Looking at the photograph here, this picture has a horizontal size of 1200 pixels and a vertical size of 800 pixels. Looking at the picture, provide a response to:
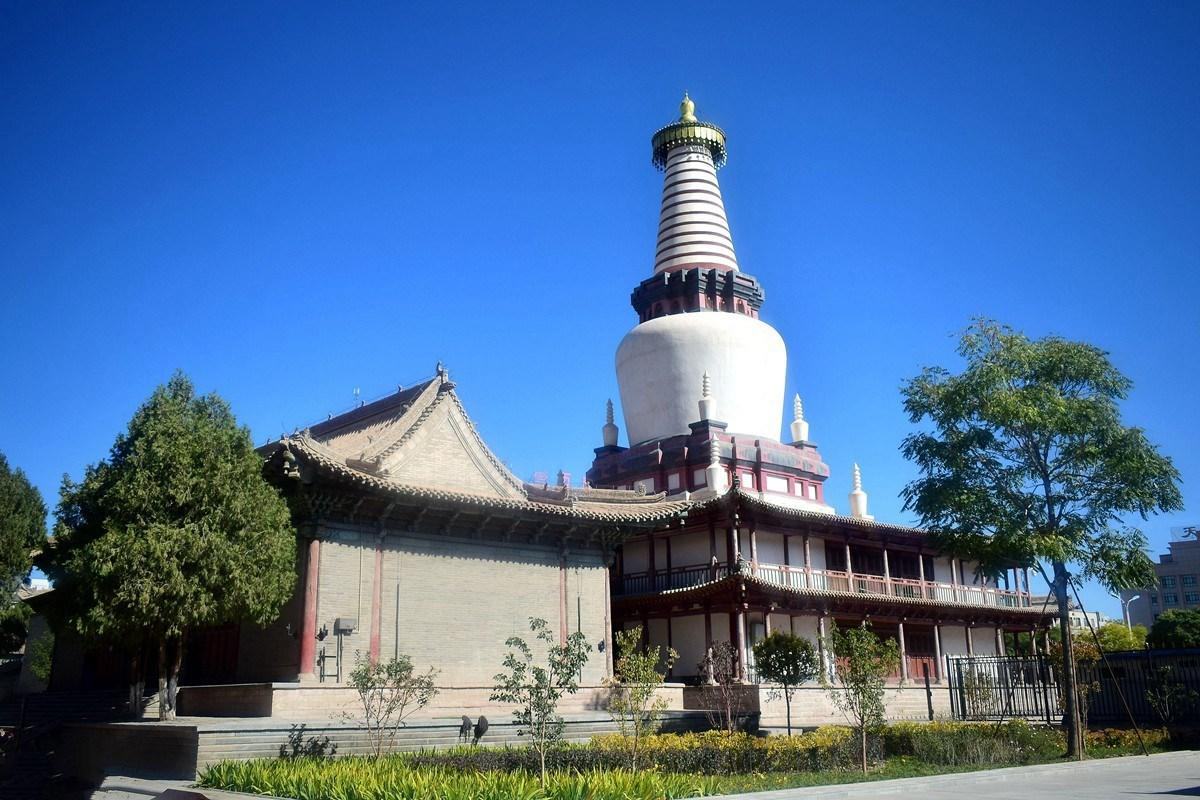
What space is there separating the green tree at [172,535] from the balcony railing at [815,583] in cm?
1622

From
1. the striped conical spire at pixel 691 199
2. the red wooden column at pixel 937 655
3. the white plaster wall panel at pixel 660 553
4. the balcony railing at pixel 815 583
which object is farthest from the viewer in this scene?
the striped conical spire at pixel 691 199

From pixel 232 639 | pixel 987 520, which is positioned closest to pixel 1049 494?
pixel 987 520

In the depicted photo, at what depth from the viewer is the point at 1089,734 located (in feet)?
87.9

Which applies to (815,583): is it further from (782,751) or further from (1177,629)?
(1177,629)

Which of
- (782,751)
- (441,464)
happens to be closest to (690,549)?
(441,464)

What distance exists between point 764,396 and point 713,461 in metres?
A: 5.58

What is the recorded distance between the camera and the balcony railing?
3572cm

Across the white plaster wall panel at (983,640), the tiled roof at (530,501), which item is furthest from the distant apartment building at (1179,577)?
the tiled roof at (530,501)

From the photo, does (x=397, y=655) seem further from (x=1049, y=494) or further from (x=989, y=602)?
(x=989, y=602)

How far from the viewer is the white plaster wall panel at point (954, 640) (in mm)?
43312

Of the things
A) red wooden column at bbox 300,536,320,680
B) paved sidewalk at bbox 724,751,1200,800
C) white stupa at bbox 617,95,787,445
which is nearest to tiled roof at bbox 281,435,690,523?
red wooden column at bbox 300,536,320,680

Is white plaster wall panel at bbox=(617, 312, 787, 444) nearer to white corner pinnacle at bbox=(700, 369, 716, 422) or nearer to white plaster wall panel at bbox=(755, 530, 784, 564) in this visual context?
white corner pinnacle at bbox=(700, 369, 716, 422)

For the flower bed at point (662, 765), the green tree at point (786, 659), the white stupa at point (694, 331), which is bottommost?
the flower bed at point (662, 765)

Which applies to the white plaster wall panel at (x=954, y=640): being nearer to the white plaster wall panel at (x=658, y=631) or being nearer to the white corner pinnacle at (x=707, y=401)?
the white plaster wall panel at (x=658, y=631)
